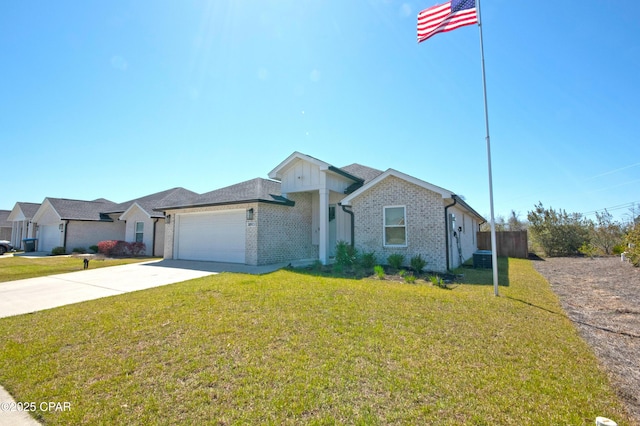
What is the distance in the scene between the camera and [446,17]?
8227 millimetres

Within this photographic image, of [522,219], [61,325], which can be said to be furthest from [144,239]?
[522,219]

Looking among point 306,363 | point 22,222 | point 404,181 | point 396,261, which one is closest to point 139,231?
point 396,261

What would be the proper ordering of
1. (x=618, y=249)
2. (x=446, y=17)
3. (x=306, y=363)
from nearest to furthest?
1. (x=306, y=363)
2. (x=446, y=17)
3. (x=618, y=249)

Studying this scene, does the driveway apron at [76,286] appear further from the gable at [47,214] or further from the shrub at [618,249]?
the shrub at [618,249]

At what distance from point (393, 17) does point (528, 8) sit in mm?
4168

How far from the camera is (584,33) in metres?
9.40

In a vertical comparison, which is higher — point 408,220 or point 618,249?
point 408,220

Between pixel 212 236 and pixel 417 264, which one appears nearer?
pixel 417 264

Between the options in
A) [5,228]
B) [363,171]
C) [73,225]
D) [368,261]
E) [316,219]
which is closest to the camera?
[368,261]

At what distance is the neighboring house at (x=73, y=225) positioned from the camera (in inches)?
882

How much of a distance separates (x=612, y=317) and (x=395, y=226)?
22.4ft

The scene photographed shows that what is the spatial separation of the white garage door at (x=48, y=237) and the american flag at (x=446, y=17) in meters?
29.0

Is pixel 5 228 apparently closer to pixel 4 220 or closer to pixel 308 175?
pixel 4 220

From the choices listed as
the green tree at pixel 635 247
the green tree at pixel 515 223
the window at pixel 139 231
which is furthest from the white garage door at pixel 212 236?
the green tree at pixel 515 223
